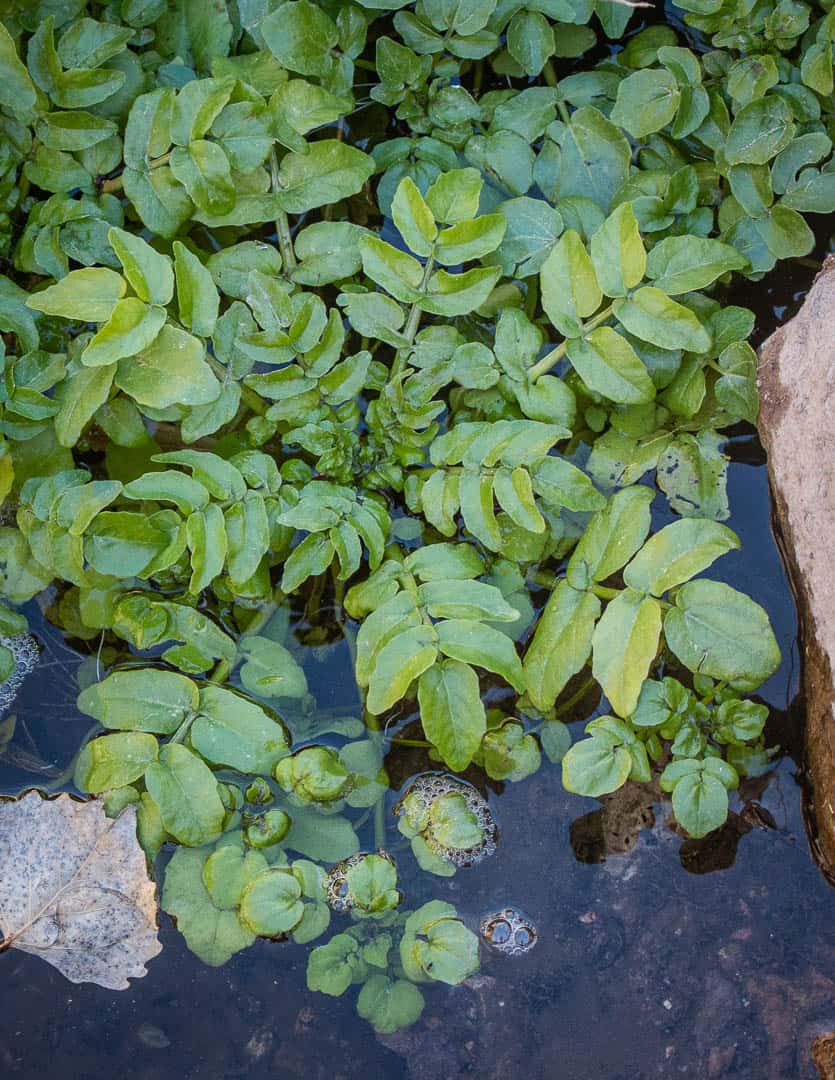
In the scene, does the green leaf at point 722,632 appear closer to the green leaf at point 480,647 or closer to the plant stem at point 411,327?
the green leaf at point 480,647

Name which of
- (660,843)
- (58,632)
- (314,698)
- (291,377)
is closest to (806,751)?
(660,843)

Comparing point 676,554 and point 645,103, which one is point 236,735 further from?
point 645,103

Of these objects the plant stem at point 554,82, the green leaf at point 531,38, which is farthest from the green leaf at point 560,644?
the green leaf at point 531,38

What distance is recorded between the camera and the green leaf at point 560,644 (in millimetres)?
2505

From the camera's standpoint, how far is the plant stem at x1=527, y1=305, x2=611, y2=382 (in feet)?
A: 8.46

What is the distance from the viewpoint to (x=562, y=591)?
256 cm

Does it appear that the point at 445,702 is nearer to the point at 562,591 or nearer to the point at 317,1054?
the point at 562,591

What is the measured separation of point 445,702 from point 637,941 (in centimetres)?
87

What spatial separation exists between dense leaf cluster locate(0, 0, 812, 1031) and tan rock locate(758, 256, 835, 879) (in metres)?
0.14

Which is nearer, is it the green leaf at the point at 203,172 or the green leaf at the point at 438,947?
the green leaf at the point at 438,947

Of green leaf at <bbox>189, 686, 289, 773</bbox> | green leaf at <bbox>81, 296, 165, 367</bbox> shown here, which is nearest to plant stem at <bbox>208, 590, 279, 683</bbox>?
green leaf at <bbox>189, 686, 289, 773</bbox>

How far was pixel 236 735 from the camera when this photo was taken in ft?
8.36

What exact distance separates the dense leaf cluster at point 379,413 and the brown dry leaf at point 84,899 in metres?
0.10

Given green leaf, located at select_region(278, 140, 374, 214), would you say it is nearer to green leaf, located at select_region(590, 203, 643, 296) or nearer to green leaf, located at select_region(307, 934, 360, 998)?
green leaf, located at select_region(590, 203, 643, 296)
